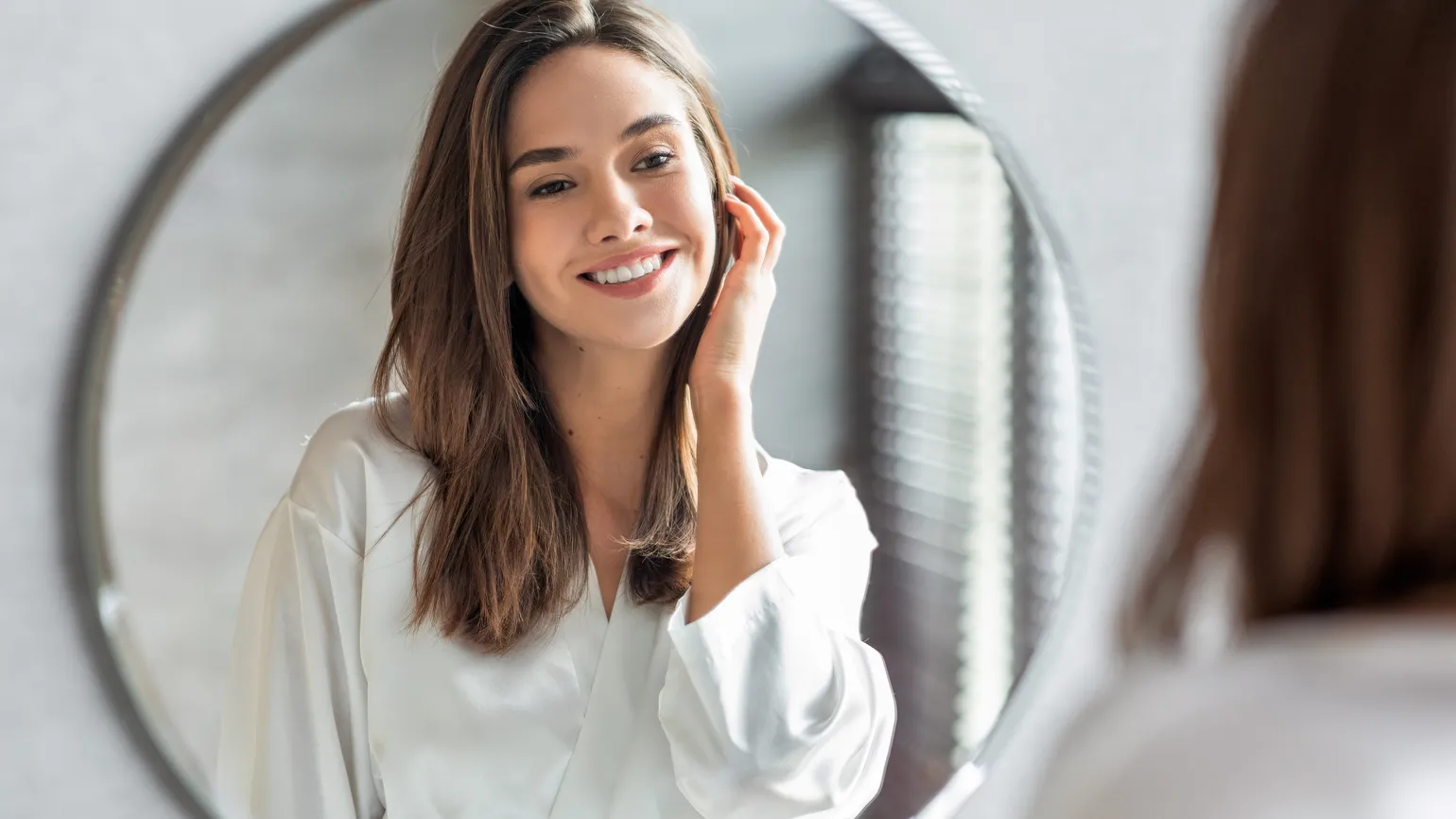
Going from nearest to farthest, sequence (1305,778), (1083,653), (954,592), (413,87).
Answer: (1305,778)
(413,87)
(954,592)
(1083,653)

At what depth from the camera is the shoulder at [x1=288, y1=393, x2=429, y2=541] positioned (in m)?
0.60

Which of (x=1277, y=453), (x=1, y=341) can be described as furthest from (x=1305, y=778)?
(x=1, y=341)

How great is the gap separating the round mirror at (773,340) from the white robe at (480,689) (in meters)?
0.02

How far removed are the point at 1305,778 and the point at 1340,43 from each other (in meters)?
0.23

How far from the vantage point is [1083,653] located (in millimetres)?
844

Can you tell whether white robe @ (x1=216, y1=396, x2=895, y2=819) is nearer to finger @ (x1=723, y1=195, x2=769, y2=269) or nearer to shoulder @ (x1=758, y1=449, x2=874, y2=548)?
shoulder @ (x1=758, y1=449, x2=874, y2=548)

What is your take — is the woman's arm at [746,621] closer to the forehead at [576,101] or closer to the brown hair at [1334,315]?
the forehead at [576,101]

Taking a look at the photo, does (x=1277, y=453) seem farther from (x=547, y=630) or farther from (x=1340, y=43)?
(x=547, y=630)

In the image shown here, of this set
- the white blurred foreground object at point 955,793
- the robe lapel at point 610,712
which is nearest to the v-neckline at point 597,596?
the robe lapel at point 610,712

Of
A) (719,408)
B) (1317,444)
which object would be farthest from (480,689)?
(1317,444)

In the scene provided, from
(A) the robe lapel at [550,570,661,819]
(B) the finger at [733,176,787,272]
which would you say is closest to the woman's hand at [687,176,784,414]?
(B) the finger at [733,176,787,272]

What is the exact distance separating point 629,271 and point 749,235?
0.07 meters

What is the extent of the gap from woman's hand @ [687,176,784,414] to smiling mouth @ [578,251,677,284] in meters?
0.04

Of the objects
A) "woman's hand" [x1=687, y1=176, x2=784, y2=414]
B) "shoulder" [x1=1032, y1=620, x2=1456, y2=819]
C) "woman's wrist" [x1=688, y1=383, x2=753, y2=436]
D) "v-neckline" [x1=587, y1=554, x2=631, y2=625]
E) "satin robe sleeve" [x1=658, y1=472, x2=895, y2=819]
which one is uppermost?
"woman's hand" [x1=687, y1=176, x2=784, y2=414]
